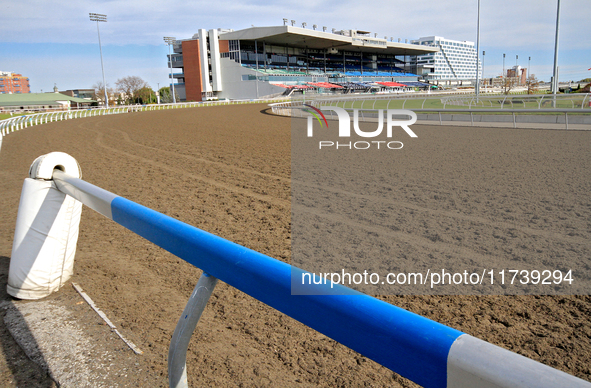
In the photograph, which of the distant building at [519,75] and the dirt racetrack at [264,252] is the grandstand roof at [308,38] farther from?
the dirt racetrack at [264,252]

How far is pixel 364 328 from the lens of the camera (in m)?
1.03

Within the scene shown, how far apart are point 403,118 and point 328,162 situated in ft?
42.8

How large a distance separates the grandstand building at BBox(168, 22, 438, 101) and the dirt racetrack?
60028mm

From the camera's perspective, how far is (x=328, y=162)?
33.7 ft

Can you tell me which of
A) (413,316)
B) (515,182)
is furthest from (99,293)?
(515,182)

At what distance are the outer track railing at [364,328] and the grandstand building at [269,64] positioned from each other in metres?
67.8

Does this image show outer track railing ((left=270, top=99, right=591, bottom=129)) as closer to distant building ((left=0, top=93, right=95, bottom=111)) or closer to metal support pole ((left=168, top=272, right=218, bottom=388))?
metal support pole ((left=168, top=272, right=218, bottom=388))

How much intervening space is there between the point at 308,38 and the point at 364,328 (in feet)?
277

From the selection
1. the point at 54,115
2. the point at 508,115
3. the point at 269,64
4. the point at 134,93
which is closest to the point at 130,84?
the point at 134,93

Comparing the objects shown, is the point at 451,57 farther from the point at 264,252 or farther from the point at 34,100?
the point at 264,252

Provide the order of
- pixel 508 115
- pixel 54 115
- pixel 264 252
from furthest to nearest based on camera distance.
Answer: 1. pixel 54 115
2. pixel 508 115
3. pixel 264 252

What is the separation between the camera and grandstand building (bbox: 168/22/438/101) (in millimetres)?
74250

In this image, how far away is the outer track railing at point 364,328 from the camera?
81 centimetres

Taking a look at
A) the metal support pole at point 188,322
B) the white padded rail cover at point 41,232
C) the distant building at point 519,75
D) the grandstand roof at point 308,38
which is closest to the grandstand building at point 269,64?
the grandstand roof at point 308,38
